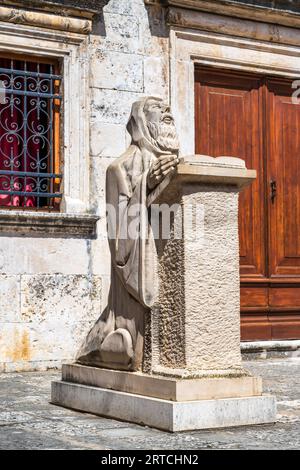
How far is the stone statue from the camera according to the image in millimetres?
5508

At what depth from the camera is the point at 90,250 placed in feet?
29.5

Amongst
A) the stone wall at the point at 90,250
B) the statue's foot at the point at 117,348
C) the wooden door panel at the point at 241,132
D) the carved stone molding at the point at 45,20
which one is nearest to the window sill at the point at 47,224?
the stone wall at the point at 90,250

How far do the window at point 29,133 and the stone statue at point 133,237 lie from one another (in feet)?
10.3

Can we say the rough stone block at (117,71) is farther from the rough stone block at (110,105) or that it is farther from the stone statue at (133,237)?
the stone statue at (133,237)

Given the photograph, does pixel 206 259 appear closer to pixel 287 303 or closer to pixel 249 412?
pixel 249 412

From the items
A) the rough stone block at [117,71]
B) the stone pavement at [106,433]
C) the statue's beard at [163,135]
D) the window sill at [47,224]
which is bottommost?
the stone pavement at [106,433]

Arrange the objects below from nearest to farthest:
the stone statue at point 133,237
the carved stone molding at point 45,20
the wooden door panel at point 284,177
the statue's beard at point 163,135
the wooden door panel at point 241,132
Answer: the stone statue at point 133,237, the statue's beard at point 163,135, the carved stone molding at point 45,20, the wooden door panel at point 241,132, the wooden door panel at point 284,177

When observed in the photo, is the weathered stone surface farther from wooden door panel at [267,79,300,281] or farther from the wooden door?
wooden door panel at [267,79,300,281]

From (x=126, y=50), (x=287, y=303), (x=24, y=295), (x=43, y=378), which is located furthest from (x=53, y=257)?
(x=287, y=303)

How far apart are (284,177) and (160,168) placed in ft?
17.5

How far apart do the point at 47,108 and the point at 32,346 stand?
2394mm

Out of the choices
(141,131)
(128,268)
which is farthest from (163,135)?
(128,268)

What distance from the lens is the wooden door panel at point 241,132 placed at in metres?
10.0

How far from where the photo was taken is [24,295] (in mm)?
8555
